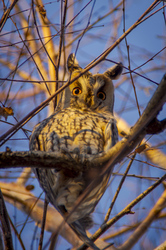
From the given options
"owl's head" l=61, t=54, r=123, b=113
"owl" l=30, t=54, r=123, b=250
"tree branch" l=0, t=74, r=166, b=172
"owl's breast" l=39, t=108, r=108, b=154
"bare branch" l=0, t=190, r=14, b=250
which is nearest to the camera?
"tree branch" l=0, t=74, r=166, b=172

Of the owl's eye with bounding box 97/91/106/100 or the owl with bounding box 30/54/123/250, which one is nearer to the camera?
the owl with bounding box 30/54/123/250

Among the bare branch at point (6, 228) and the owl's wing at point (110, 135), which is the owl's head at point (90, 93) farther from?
the bare branch at point (6, 228)

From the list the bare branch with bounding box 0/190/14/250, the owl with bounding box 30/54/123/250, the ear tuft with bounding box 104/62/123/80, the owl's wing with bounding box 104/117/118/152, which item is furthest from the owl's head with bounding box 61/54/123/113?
the bare branch with bounding box 0/190/14/250

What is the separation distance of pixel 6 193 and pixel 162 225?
234cm

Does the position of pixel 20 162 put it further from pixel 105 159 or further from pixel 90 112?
pixel 90 112

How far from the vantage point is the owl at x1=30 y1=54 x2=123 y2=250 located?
2016 millimetres

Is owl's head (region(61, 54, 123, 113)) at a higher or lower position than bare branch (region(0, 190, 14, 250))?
higher

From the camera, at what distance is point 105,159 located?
5.40 feet

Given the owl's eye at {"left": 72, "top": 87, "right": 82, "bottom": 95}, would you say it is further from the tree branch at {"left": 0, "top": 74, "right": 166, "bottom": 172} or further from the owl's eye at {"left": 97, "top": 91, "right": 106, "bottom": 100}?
the tree branch at {"left": 0, "top": 74, "right": 166, "bottom": 172}

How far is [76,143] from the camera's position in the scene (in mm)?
2168

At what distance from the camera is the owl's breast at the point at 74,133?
7.08ft

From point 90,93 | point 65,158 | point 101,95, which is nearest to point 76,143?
point 65,158

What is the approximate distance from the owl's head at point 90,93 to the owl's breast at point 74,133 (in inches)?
10.8

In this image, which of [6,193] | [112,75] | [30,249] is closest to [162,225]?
[30,249]
